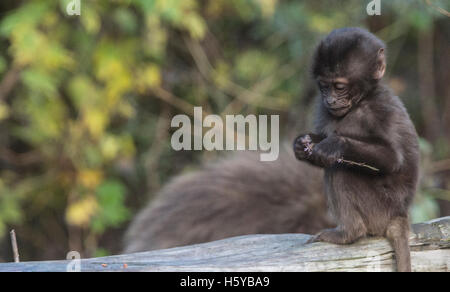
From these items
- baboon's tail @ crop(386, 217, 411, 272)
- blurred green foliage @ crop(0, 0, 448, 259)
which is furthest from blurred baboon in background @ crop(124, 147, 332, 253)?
baboon's tail @ crop(386, 217, 411, 272)

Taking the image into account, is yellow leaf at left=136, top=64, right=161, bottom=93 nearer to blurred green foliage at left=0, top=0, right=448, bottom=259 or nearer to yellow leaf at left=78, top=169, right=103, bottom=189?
blurred green foliage at left=0, top=0, right=448, bottom=259

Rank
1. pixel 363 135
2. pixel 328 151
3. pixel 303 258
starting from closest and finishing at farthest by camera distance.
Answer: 1. pixel 328 151
2. pixel 363 135
3. pixel 303 258

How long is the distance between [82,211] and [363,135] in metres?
4.26

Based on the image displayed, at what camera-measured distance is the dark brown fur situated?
2367mm

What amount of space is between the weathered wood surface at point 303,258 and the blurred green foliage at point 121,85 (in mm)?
3073

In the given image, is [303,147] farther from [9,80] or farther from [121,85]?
[9,80]

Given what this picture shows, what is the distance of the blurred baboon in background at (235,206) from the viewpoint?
14.1 feet

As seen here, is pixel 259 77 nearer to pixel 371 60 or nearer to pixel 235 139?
pixel 235 139

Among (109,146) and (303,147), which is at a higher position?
(109,146)

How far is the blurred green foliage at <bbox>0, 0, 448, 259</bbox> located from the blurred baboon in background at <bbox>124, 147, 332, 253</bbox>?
148 cm

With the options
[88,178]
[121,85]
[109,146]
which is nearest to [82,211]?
[88,178]

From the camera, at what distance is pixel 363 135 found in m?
2.34

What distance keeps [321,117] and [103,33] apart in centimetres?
414
